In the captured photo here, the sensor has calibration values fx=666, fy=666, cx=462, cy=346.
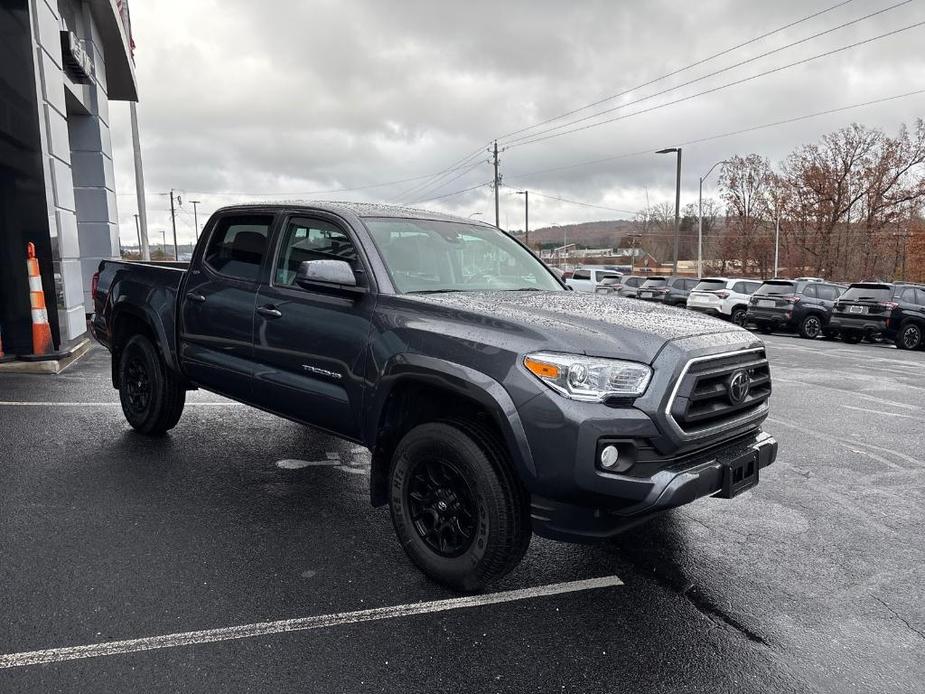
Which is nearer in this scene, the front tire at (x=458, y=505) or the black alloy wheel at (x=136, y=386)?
the front tire at (x=458, y=505)

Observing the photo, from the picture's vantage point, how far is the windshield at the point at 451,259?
3.94 metres

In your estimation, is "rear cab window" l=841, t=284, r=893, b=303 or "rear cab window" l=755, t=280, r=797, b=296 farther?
"rear cab window" l=755, t=280, r=797, b=296

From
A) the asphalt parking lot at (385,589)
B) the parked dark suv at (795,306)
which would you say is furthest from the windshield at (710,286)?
the asphalt parking lot at (385,589)

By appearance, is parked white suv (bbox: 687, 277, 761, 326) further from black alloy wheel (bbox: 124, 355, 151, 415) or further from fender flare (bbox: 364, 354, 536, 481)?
fender flare (bbox: 364, 354, 536, 481)

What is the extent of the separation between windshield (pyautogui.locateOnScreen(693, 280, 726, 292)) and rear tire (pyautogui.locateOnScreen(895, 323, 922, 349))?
7.07 metres

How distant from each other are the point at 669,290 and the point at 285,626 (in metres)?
25.0

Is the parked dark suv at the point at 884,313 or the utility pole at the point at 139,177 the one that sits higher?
the utility pole at the point at 139,177

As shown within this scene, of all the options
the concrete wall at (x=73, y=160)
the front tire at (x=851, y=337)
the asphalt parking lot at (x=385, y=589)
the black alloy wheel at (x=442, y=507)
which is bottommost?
the front tire at (x=851, y=337)

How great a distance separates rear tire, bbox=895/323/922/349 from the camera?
629 inches

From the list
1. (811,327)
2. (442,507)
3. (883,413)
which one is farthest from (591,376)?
(811,327)

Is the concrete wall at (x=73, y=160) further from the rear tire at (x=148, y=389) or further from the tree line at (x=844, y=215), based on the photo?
the tree line at (x=844, y=215)

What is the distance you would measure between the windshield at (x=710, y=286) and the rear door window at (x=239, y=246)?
2076cm

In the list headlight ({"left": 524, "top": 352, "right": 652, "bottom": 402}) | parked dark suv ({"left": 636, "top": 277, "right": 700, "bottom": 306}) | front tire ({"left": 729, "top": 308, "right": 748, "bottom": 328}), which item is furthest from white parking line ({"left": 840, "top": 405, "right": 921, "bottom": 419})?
parked dark suv ({"left": 636, "top": 277, "right": 700, "bottom": 306})

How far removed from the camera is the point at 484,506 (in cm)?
305
